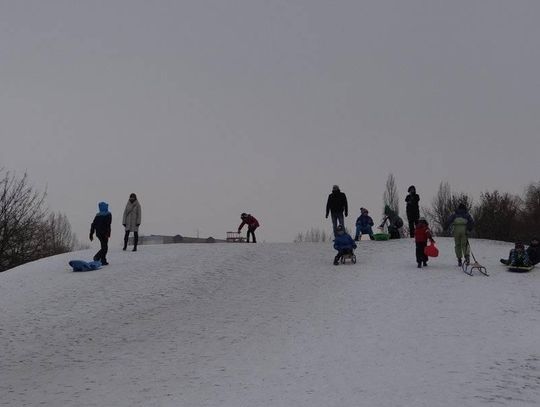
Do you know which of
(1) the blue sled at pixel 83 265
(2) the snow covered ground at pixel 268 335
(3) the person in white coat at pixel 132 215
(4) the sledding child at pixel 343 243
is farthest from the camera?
(3) the person in white coat at pixel 132 215

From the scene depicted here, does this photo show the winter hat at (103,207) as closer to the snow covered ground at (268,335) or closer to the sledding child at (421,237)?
the snow covered ground at (268,335)

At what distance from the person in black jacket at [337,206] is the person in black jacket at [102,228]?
29.3ft

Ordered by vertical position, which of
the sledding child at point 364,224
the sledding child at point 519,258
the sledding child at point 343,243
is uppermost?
the sledding child at point 364,224

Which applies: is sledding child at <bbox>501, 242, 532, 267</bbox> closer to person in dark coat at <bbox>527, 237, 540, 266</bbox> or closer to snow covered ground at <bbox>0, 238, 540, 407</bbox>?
person in dark coat at <bbox>527, 237, 540, 266</bbox>

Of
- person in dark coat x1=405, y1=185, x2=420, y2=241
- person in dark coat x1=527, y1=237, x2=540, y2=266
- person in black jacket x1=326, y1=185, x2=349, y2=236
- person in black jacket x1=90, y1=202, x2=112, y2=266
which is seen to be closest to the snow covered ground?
person in black jacket x1=90, y1=202, x2=112, y2=266

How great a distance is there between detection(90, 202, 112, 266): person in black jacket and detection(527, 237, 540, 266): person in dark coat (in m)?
13.8

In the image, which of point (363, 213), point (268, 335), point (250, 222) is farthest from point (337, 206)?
point (268, 335)

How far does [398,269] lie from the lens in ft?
64.0

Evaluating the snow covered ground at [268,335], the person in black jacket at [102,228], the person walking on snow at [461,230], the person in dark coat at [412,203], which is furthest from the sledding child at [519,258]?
the person in black jacket at [102,228]

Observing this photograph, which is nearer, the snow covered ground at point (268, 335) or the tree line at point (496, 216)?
the snow covered ground at point (268, 335)

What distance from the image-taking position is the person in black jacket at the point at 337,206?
24.9 metres

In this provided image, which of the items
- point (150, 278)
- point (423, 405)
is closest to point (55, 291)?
point (150, 278)

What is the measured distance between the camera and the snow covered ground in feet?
31.3

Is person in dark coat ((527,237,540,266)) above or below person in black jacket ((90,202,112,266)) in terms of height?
below
